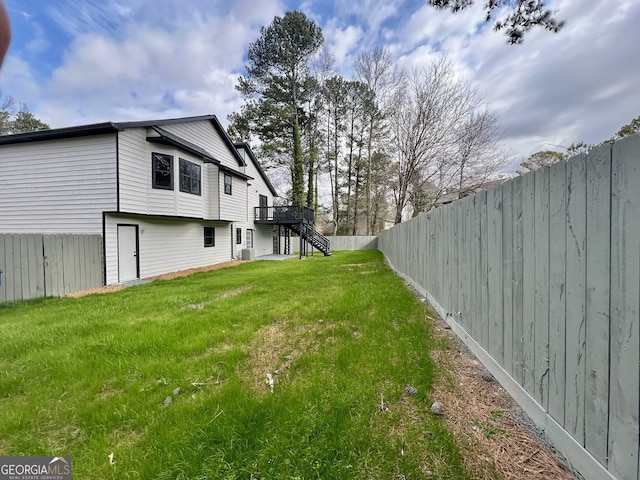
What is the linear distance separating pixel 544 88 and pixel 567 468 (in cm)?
1068

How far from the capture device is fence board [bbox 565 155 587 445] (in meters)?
1.48

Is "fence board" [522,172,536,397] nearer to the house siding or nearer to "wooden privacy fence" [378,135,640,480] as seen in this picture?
"wooden privacy fence" [378,135,640,480]

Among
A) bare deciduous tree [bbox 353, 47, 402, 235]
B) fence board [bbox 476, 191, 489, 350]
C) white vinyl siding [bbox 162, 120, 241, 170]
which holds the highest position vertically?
bare deciduous tree [bbox 353, 47, 402, 235]

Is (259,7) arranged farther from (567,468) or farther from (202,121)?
(567,468)

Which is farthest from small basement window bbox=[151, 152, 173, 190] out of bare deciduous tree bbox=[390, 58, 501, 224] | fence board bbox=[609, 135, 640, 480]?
bare deciduous tree bbox=[390, 58, 501, 224]

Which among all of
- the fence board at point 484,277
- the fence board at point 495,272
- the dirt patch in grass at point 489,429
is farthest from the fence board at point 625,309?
the fence board at point 484,277

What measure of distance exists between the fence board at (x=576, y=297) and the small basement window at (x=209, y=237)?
1430cm

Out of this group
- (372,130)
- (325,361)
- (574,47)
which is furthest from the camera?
(372,130)

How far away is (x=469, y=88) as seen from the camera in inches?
576

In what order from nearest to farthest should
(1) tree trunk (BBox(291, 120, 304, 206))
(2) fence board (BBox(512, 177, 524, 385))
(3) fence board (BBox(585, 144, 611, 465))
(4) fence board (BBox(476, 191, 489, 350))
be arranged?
(3) fence board (BBox(585, 144, 611, 465)) < (2) fence board (BBox(512, 177, 524, 385)) < (4) fence board (BBox(476, 191, 489, 350)) < (1) tree trunk (BBox(291, 120, 304, 206))

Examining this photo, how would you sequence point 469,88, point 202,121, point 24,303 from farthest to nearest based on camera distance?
point 469,88 → point 202,121 → point 24,303

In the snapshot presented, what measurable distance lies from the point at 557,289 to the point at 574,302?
0.17 metres

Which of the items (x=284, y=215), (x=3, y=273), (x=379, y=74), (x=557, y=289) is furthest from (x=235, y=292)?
(x=379, y=74)

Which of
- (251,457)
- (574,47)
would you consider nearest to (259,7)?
(574,47)
